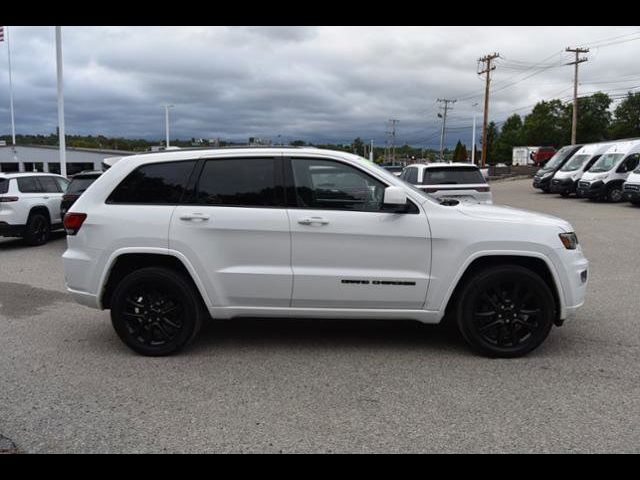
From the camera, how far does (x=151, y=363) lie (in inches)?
187

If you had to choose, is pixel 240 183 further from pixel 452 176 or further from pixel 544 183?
pixel 544 183

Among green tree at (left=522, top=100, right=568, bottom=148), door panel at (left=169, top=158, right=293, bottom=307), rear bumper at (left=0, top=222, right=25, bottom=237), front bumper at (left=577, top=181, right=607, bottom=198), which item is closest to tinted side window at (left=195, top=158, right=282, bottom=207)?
door panel at (left=169, top=158, right=293, bottom=307)

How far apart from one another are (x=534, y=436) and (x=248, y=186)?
2995 mm

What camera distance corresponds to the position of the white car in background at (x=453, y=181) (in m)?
11.4

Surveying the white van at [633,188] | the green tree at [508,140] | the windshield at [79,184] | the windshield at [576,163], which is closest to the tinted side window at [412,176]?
the windshield at [79,184]

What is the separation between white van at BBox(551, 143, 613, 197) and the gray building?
130 ft

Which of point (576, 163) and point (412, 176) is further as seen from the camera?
point (576, 163)

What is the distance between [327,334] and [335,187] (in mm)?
1587

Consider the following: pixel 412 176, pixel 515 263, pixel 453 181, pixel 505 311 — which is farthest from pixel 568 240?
pixel 412 176

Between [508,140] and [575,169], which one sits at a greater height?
[508,140]

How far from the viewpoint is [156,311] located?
191 inches

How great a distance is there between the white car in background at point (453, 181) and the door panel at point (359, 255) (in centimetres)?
698

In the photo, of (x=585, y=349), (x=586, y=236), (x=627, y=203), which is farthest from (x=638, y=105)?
(x=585, y=349)
